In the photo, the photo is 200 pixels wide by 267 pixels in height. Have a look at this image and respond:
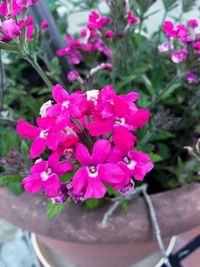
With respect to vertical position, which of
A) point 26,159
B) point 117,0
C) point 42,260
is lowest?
point 42,260

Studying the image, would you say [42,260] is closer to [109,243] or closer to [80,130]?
[109,243]

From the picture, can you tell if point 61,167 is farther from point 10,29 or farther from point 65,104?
point 10,29

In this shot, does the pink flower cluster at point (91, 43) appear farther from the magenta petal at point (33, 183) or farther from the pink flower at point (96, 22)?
the magenta petal at point (33, 183)

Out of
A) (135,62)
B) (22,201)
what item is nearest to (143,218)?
(22,201)

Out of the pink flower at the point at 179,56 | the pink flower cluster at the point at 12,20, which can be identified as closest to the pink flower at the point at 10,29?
the pink flower cluster at the point at 12,20

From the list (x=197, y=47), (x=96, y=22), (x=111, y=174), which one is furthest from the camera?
(x=96, y=22)

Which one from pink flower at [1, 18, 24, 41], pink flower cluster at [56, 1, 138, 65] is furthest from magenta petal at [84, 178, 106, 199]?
pink flower cluster at [56, 1, 138, 65]

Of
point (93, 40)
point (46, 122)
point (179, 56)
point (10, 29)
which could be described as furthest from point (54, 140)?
point (93, 40)
